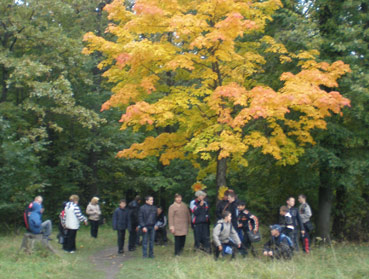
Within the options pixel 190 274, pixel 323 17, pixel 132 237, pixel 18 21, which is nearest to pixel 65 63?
pixel 18 21

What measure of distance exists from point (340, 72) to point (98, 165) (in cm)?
1520

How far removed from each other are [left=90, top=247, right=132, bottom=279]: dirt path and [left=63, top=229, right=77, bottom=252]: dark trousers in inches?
30.0

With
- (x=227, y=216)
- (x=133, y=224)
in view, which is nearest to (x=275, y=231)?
(x=227, y=216)

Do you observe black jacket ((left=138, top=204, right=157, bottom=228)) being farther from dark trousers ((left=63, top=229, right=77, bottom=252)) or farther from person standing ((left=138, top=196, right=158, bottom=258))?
dark trousers ((left=63, top=229, right=77, bottom=252))

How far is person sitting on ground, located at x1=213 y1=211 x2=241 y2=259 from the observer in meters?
10.3

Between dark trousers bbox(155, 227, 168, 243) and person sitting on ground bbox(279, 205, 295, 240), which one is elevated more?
person sitting on ground bbox(279, 205, 295, 240)

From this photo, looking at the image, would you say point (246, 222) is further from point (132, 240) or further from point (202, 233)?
point (132, 240)

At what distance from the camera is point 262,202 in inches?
768

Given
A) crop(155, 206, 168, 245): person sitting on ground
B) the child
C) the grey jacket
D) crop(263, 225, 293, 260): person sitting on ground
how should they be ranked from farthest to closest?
crop(155, 206, 168, 245): person sitting on ground < the child < the grey jacket < crop(263, 225, 293, 260): person sitting on ground

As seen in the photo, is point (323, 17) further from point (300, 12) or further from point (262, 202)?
point (262, 202)

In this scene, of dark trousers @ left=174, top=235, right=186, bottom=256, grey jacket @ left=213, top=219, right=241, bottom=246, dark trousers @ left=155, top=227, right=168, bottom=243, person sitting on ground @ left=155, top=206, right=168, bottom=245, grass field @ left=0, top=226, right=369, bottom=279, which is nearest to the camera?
grass field @ left=0, top=226, right=369, bottom=279

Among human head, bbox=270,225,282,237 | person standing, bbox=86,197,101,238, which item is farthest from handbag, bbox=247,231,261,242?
person standing, bbox=86,197,101,238

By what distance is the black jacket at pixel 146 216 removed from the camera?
40.1 ft

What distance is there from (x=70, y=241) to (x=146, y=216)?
2.79 metres
